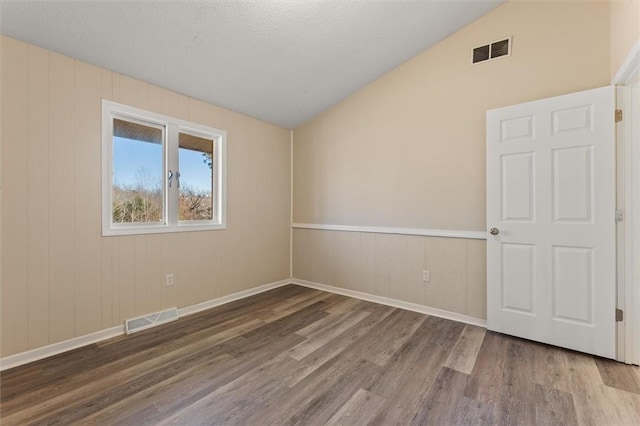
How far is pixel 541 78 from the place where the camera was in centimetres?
252

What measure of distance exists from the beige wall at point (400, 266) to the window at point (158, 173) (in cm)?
148

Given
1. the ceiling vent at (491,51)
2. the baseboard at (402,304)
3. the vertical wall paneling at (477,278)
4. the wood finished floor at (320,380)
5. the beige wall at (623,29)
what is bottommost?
the wood finished floor at (320,380)

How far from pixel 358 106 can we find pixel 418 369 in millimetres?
3038

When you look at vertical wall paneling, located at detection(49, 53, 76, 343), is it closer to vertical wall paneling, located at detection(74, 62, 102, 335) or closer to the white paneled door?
vertical wall paneling, located at detection(74, 62, 102, 335)

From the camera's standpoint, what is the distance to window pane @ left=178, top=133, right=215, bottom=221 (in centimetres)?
315

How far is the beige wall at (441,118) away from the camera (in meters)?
2.43

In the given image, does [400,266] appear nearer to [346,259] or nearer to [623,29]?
[346,259]

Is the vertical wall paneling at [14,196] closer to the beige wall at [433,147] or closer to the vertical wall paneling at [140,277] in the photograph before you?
the vertical wall paneling at [140,277]

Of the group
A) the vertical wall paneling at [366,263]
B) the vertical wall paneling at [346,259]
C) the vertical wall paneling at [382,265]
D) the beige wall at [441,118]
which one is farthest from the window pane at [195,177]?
the vertical wall paneling at [382,265]

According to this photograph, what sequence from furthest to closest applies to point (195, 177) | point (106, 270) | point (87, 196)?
1. point (195, 177)
2. point (106, 270)
3. point (87, 196)

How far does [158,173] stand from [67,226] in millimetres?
913

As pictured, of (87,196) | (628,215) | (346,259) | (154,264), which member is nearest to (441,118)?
(628,215)

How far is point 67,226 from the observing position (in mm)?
2291

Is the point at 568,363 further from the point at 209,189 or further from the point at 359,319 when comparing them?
the point at 209,189
